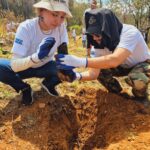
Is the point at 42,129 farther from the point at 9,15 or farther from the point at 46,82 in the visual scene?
the point at 9,15

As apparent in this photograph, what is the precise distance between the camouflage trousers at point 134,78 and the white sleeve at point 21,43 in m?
0.94

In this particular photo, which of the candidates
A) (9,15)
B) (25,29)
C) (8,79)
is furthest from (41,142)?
(9,15)

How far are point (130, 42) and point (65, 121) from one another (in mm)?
942

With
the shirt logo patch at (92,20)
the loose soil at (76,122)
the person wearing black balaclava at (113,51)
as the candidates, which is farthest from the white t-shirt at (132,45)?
the loose soil at (76,122)

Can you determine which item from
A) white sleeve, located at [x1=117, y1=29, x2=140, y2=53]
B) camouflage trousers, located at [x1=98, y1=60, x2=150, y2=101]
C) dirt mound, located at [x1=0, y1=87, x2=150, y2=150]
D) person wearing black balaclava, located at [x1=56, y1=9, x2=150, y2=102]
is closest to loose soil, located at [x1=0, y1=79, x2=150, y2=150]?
dirt mound, located at [x1=0, y1=87, x2=150, y2=150]

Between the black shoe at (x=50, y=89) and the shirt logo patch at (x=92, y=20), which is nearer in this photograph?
the shirt logo patch at (x=92, y=20)

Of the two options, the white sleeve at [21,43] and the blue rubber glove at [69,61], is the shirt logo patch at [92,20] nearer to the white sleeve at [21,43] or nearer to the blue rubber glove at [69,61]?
the blue rubber glove at [69,61]

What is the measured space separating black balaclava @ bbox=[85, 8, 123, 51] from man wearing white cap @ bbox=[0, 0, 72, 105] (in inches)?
9.7

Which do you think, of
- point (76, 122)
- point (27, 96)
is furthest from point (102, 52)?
point (27, 96)

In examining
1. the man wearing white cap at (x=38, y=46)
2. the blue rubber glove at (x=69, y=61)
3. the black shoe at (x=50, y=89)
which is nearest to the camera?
the blue rubber glove at (x=69, y=61)

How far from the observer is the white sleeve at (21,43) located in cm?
→ 287

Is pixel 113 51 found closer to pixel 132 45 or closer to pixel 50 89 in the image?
pixel 132 45

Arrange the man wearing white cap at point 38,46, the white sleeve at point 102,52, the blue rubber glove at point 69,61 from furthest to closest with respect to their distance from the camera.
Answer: the white sleeve at point 102,52 → the man wearing white cap at point 38,46 → the blue rubber glove at point 69,61

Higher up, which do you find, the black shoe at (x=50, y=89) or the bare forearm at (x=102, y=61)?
the bare forearm at (x=102, y=61)
